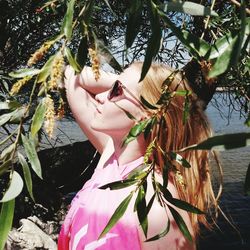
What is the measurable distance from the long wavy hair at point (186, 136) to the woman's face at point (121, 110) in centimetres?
3

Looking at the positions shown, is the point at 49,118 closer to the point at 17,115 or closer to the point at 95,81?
the point at 17,115

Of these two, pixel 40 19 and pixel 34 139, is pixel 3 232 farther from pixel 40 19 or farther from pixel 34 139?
pixel 40 19

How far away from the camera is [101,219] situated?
4.03ft

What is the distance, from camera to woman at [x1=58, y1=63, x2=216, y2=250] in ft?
3.89

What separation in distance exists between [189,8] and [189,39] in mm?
38

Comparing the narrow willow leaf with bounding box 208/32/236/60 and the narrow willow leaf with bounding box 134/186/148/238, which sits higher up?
the narrow willow leaf with bounding box 208/32/236/60

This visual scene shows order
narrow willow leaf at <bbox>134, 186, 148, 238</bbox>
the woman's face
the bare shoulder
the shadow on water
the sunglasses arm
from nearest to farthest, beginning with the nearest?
narrow willow leaf at <bbox>134, 186, 148, 238</bbox>, the bare shoulder, the woman's face, the sunglasses arm, the shadow on water

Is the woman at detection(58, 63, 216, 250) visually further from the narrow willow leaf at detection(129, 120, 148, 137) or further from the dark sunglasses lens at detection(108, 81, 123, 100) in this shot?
the narrow willow leaf at detection(129, 120, 148, 137)

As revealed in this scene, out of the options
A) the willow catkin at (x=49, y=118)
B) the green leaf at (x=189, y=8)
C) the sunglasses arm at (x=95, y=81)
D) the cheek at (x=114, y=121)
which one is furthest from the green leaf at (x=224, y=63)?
the sunglasses arm at (x=95, y=81)

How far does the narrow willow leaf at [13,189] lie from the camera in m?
0.60

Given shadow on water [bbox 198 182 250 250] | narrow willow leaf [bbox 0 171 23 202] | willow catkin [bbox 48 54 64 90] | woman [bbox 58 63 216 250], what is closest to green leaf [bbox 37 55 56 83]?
willow catkin [bbox 48 54 64 90]

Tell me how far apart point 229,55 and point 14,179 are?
12.0 inches

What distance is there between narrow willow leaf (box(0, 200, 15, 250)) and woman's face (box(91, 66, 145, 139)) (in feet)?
2.15

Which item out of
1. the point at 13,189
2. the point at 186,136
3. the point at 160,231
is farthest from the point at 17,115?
the point at 186,136
